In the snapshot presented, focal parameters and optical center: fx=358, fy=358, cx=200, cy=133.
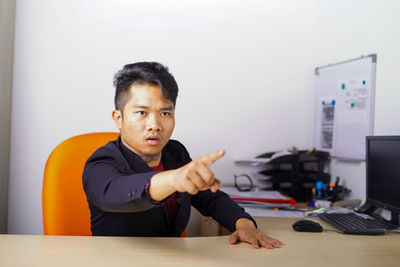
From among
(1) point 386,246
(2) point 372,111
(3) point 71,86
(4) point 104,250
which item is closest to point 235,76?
(2) point 372,111

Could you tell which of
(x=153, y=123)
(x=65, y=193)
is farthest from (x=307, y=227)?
(x=65, y=193)

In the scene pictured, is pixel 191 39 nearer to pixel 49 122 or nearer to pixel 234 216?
pixel 49 122

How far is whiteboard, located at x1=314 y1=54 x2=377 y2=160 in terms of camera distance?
177cm

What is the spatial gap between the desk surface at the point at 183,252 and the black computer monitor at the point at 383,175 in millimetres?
362

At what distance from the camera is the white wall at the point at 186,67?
6.61 ft

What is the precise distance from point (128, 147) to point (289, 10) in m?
1.53

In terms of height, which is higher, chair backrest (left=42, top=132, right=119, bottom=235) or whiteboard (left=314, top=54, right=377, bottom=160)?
whiteboard (left=314, top=54, right=377, bottom=160)

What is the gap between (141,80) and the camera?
1.06m

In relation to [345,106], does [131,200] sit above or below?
below

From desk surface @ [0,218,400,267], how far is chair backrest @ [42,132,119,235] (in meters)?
0.20

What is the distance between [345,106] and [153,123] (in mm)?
1314

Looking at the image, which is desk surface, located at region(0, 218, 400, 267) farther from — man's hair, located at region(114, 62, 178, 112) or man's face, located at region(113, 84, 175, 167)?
man's hair, located at region(114, 62, 178, 112)

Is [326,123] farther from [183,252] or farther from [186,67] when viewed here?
[183,252]

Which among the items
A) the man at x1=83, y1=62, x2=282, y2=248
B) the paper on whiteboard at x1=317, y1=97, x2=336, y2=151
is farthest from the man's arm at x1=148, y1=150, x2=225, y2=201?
the paper on whiteboard at x1=317, y1=97, x2=336, y2=151
